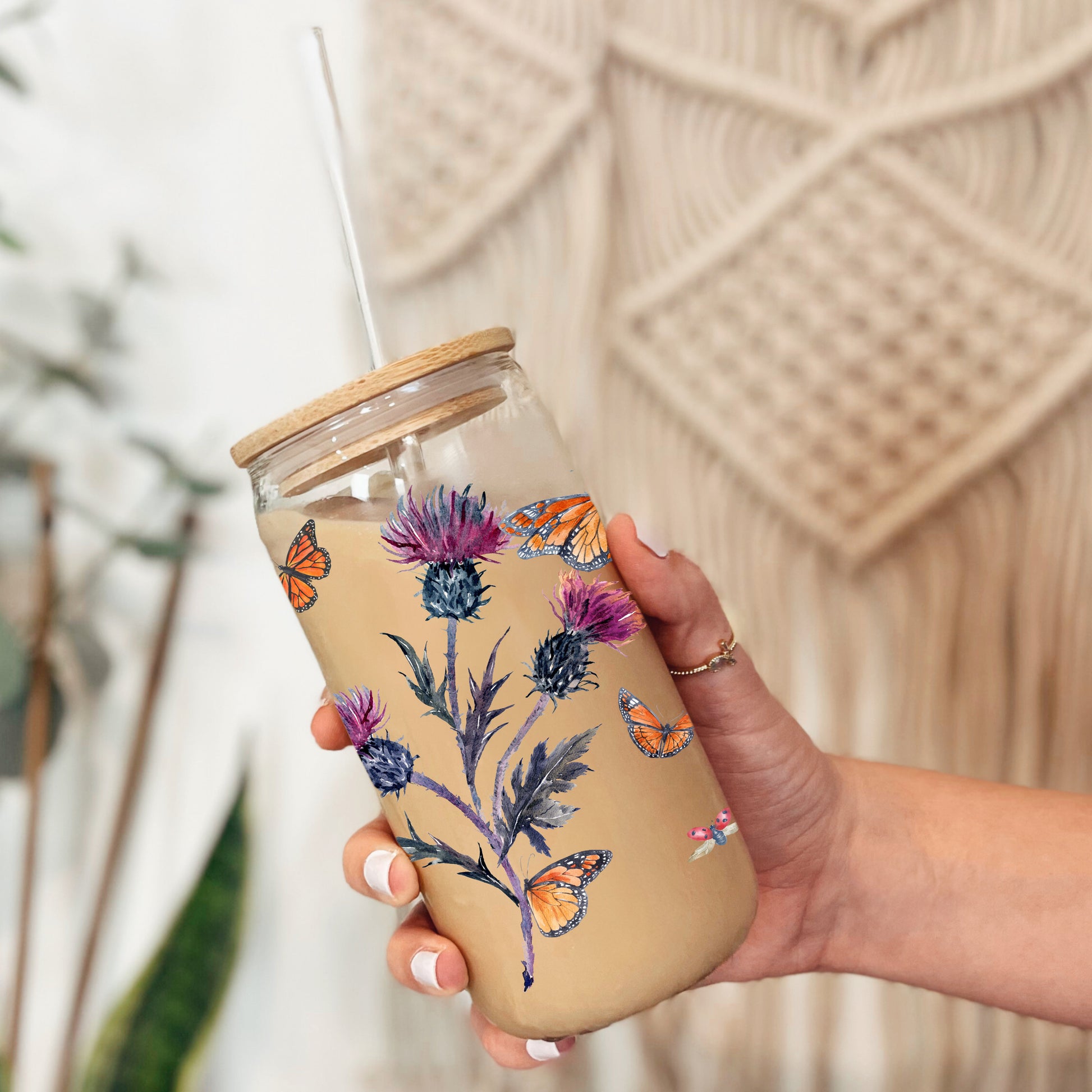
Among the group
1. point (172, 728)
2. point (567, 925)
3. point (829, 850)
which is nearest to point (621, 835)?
point (567, 925)

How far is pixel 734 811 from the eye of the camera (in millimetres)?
537

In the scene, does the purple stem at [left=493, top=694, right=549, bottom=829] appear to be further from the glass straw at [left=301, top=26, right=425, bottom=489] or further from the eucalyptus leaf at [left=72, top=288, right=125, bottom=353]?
the eucalyptus leaf at [left=72, top=288, right=125, bottom=353]

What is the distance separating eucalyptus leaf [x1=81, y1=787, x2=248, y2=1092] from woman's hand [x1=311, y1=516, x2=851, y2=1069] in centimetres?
31

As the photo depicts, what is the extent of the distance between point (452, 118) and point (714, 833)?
575 mm

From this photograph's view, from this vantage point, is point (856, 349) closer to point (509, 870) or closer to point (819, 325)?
point (819, 325)

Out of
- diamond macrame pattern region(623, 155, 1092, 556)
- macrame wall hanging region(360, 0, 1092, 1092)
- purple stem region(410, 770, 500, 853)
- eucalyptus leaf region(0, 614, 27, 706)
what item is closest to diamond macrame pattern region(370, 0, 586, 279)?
macrame wall hanging region(360, 0, 1092, 1092)

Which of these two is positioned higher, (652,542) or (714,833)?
(652,542)

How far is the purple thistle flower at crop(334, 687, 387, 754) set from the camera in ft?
1.15

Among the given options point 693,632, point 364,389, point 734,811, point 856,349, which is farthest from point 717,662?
point 856,349

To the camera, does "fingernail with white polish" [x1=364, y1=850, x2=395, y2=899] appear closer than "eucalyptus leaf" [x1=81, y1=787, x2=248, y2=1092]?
Yes

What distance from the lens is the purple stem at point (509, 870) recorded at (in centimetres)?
34

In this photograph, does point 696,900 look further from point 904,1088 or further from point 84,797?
point 84,797

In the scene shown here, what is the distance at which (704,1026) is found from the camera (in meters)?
0.75

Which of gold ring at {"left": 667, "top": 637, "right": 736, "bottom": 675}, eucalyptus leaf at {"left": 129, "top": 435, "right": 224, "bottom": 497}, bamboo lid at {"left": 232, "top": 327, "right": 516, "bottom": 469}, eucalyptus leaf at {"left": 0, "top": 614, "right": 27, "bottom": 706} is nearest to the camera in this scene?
bamboo lid at {"left": 232, "top": 327, "right": 516, "bottom": 469}
